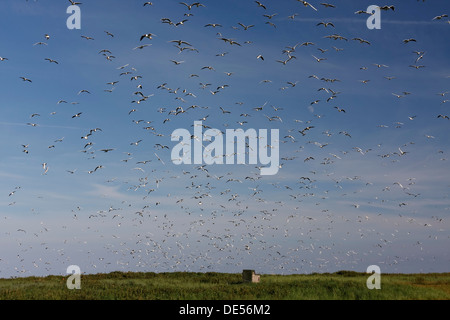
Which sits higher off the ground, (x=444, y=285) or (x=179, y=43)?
(x=179, y=43)

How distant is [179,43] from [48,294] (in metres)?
21.4

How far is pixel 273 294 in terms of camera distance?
33.3 metres

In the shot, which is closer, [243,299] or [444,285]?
[243,299]

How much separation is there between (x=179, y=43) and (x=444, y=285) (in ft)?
107
